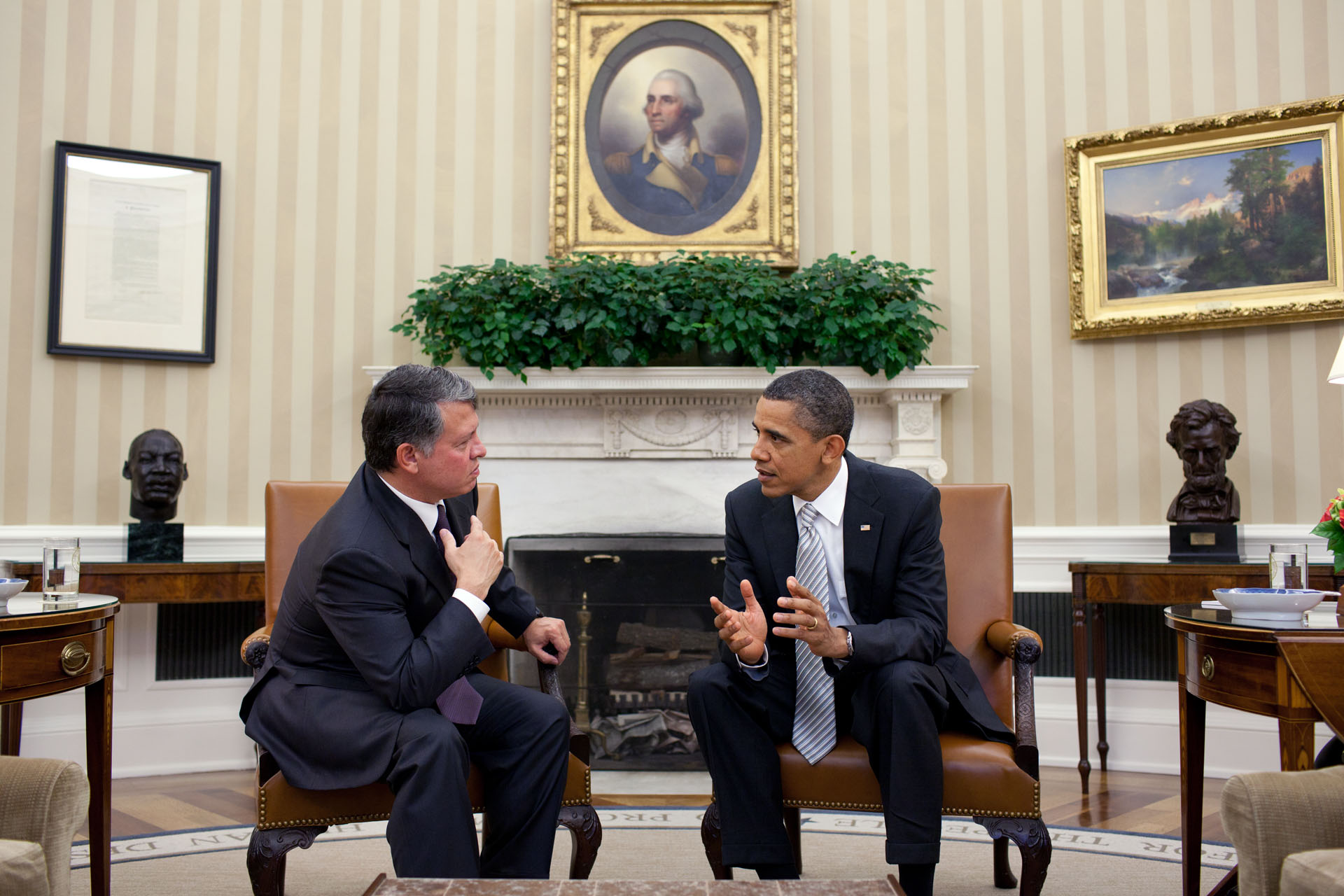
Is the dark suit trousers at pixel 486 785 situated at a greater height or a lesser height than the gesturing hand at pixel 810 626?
lesser

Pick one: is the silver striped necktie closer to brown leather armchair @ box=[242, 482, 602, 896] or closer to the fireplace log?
brown leather armchair @ box=[242, 482, 602, 896]

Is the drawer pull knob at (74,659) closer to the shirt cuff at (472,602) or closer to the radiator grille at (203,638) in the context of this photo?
the shirt cuff at (472,602)

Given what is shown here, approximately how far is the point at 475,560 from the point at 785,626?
731 millimetres

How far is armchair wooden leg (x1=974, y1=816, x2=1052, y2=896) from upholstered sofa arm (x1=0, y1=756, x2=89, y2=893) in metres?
1.78

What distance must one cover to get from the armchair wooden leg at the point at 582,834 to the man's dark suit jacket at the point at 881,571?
476 mm

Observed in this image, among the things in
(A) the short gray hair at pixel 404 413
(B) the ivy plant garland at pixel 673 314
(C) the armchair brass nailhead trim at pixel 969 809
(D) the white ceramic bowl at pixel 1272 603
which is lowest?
(C) the armchair brass nailhead trim at pixel 969 809

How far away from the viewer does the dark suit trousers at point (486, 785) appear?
1940mm

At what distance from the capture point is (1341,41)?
426 centimetres

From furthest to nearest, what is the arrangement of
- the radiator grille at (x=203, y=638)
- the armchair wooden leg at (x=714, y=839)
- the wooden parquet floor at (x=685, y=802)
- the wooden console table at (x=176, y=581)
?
1. the radiator grille at (x=203, y=638)
2. the wooden console table at (x=176, y=581)
3. the wooden parquet floor at (x=685, y=802)
4. the armchair wooden leg at (x=714, y=839)

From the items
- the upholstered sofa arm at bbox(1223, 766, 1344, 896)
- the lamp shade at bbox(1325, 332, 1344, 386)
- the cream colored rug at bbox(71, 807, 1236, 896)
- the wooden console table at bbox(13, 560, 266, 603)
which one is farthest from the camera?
the wooden console table at bbox(13, 560, 266, 603)

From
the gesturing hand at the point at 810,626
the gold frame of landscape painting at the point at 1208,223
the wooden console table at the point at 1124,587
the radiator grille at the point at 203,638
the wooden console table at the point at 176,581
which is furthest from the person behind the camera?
the radiator grille at the point at 203,638

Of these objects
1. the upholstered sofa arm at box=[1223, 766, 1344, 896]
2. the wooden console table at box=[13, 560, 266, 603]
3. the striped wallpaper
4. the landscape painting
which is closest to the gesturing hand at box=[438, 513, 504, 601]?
the upholstered sofa arm at box=[1223, 766, 1344, 896]

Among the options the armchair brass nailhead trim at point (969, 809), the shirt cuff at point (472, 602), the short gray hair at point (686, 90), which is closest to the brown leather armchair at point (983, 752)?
the armchair brass nailhead trim at point (969, 809)

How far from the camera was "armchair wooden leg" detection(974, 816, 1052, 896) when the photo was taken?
2197mm
